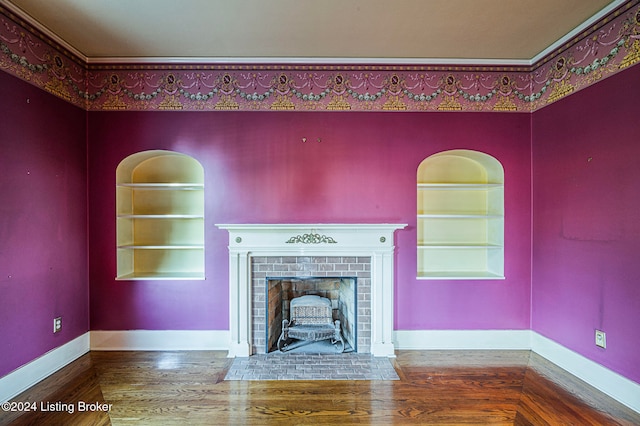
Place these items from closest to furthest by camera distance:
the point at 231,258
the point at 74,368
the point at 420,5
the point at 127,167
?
the point at 420,5, the point at 74,368, the point at 231,258, the point at 127,167

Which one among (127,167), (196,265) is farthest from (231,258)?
(127,167)

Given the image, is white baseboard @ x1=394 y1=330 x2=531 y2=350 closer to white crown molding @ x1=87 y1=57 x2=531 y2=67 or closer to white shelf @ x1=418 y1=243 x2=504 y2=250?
white shelf @ x1=418 y1=243 x2=504 y2=250

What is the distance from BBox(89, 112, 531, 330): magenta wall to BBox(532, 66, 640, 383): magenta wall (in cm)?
73

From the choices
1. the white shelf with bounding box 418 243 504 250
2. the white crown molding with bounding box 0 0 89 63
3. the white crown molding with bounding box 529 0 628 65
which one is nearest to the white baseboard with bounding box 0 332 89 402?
the white crown molding with bounding box 0 0 89 63

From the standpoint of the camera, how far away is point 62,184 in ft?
9.42

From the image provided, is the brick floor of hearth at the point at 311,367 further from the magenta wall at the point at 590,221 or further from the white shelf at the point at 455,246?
the magenta wall at the point at 590,221

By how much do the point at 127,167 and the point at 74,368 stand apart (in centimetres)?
195

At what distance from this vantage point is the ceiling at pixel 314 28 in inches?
92.0

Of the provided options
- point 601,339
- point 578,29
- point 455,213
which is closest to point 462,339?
point 601,339

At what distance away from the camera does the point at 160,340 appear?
3.20 meters

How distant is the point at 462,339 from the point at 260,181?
2616mm

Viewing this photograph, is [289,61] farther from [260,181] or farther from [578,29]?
[578,29]

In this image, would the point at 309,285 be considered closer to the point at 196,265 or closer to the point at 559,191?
the point at 196,265

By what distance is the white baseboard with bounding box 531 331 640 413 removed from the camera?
2256 millimetres
